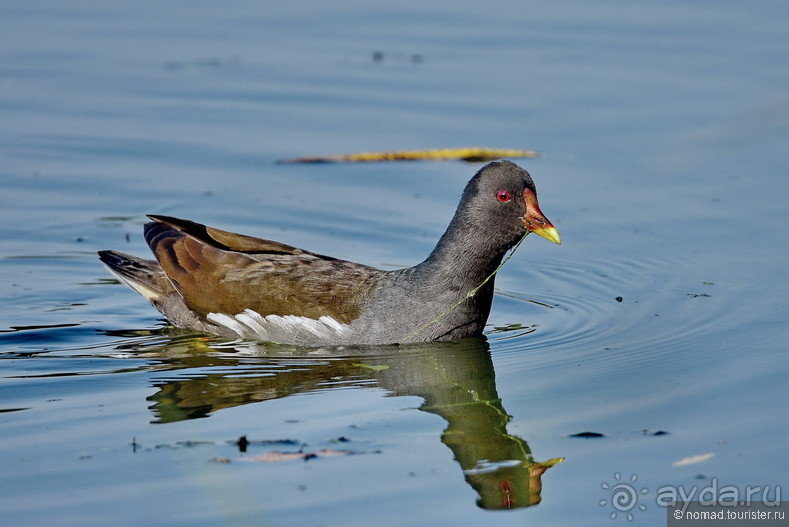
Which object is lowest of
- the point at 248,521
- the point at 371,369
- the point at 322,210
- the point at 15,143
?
the point at 248,521

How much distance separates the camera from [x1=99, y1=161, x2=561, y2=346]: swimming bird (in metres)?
7.26

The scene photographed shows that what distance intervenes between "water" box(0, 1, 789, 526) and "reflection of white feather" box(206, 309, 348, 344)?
4.4 inches

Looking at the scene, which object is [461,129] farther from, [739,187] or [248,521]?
[248,521]

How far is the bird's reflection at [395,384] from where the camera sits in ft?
18.0

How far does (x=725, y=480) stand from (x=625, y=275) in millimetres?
3389

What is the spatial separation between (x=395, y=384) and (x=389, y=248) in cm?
255

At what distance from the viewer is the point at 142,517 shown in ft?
16.1

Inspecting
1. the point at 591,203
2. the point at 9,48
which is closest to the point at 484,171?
the point at 591,203

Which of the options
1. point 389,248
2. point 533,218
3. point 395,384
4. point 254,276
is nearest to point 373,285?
point 254,276

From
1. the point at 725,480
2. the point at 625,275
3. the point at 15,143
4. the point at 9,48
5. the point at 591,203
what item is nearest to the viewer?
the point at 725,480

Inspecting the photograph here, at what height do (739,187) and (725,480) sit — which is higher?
(739,187)

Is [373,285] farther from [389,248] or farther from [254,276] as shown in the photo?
[389,248]

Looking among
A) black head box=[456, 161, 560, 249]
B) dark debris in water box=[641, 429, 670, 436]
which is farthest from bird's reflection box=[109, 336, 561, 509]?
black head box=[456, 161, 560, 249]

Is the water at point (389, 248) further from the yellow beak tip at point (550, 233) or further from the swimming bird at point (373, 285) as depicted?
the yellow beak tip at point (550, 233)
